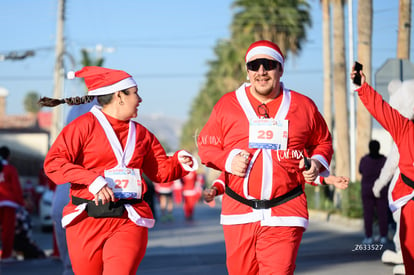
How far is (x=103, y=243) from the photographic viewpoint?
19.9ft

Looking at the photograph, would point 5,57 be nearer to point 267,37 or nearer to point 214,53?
point 267,37

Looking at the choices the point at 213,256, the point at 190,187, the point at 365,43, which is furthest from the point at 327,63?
the point at 213,256

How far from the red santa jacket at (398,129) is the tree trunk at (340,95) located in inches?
814

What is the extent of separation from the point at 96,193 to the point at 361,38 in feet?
59.2

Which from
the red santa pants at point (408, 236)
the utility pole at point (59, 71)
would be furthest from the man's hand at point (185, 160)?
the utility pole at point (59, 71)

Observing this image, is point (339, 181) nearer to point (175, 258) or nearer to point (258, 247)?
point (258, 247)

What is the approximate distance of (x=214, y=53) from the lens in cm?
7806

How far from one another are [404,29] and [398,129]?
1320cm

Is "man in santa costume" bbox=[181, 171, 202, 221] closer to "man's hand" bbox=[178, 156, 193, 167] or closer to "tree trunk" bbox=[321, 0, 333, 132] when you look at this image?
"tree trunk" bbox=[321, 0, 333, 132]

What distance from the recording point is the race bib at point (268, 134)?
5898 mm

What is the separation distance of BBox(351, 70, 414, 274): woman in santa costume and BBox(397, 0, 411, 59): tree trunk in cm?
1265

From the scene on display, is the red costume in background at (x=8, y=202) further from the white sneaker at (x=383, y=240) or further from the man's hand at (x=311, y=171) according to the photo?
the man's hand at (x=311, y=171)

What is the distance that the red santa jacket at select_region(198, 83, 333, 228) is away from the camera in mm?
5891

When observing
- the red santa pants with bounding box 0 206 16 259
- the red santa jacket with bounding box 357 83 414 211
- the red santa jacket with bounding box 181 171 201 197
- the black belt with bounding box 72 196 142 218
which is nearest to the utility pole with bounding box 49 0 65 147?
the red santa jacket with bounding box 181 171 201 197
